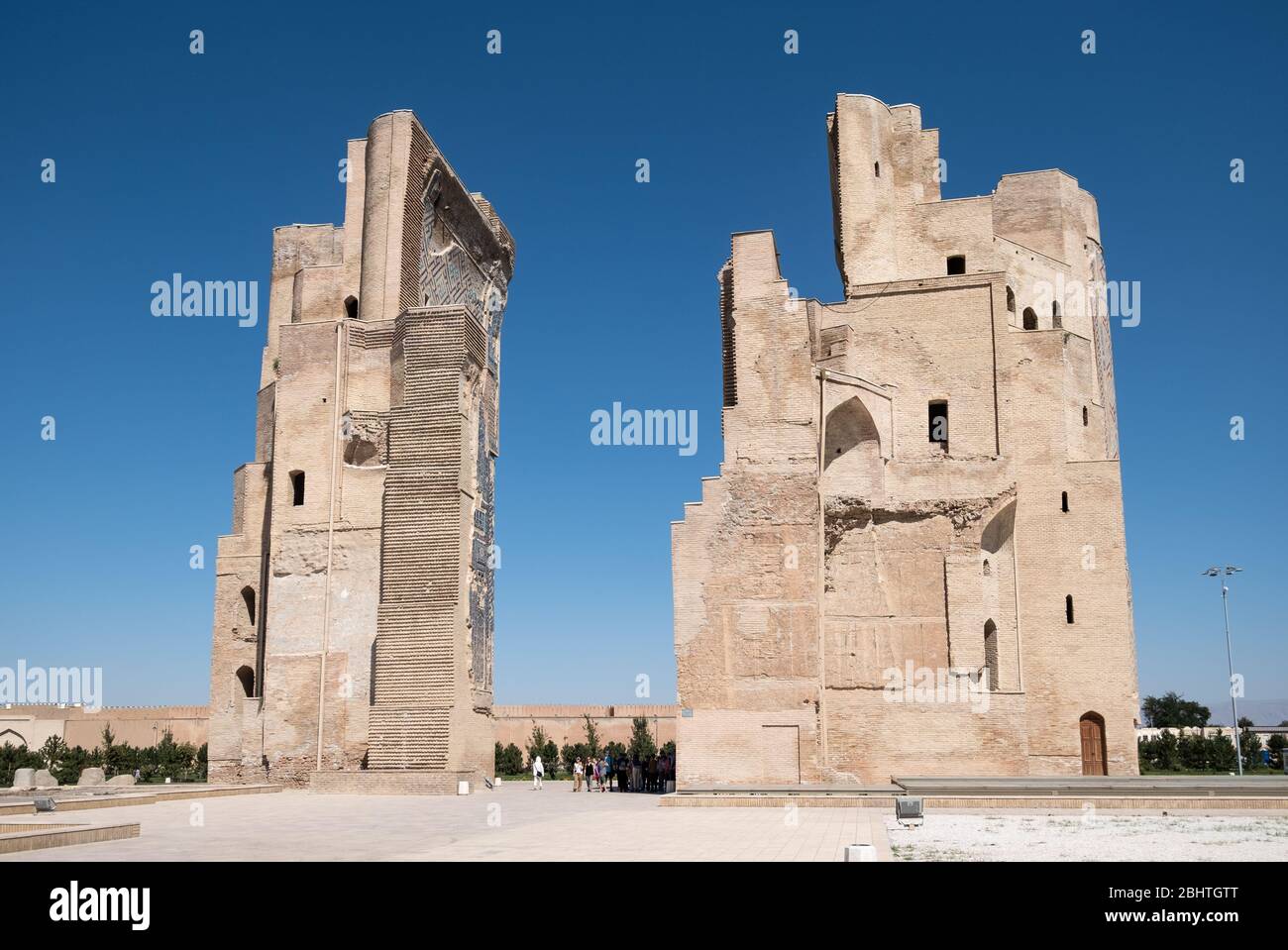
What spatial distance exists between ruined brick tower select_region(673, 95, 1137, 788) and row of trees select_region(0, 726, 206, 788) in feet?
62.7

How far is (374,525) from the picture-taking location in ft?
75.6

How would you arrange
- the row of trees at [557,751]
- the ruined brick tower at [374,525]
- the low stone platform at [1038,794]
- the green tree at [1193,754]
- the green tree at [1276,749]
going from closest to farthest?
the low stone platform at [1038,794]
the ruined brick tower at [374,525]
the green tree at [1193,754]
the row of trees at [557,751]
the green tree at [1276,749]

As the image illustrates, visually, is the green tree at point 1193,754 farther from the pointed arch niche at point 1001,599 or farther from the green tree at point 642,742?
the green tree at point 642,742

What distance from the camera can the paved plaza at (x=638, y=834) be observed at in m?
9.59

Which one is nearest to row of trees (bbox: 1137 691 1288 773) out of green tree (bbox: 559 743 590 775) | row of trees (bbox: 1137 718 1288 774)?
row of trees (bbox: 1137 718 1288 774)

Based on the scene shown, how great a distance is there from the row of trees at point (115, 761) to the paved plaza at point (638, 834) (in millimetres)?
17446

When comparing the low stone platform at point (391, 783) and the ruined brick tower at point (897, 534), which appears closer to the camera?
the low stone platform at point (391, 783)

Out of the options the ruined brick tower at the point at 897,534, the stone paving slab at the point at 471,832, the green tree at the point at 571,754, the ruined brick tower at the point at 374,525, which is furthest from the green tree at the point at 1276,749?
the stone paving slab at the point at 471,832

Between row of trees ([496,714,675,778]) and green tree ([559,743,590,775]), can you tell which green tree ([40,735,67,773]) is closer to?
row of trees ([496,714,675,778])

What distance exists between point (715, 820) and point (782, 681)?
273 inches

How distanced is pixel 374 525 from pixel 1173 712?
5936cm

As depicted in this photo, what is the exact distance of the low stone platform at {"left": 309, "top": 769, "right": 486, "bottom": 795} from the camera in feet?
64.6

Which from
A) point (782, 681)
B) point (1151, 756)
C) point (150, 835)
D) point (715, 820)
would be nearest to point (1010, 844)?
point (715, 820)
